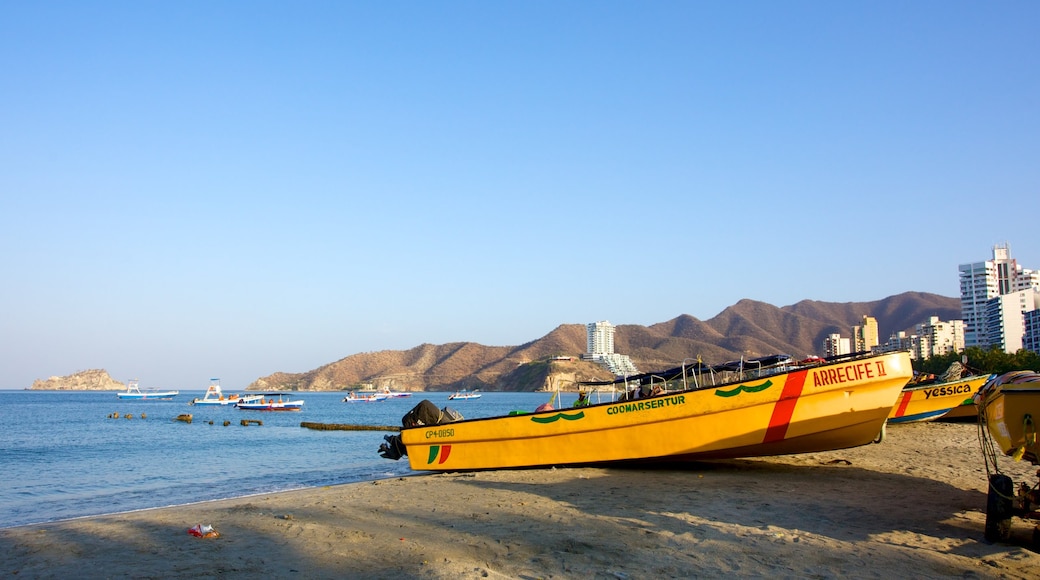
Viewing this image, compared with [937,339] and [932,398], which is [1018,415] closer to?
[932,398]

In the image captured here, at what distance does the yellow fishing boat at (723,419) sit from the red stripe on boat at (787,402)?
0.06ft

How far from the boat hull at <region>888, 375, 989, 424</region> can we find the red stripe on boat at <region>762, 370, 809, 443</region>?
10936 millimetres

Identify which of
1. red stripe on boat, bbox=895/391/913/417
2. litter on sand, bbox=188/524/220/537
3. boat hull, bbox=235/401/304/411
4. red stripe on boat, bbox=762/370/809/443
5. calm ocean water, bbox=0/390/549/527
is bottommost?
boat hull, bbox=235/401/304/411

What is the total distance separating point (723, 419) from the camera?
13.3 metres

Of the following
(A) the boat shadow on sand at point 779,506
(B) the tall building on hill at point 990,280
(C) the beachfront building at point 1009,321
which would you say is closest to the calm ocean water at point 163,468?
(A) the boat shadow on sand at point 779,506

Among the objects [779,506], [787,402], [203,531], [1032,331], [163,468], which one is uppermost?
[1032,331]

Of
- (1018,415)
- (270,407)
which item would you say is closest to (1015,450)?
(1018,415)

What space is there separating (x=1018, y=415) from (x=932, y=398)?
1582 centimetres

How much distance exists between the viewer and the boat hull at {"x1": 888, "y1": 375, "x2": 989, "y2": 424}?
71.0 ft

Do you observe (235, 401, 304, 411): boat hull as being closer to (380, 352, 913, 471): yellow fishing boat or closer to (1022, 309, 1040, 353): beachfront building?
(380, 352, 913, 471): yellow fishing boat

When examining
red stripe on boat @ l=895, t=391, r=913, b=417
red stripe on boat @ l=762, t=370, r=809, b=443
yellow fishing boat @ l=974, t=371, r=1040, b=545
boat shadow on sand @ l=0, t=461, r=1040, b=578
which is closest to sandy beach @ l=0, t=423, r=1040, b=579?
boat shadow on sand @ l=0, t=461, r=1040, b=578

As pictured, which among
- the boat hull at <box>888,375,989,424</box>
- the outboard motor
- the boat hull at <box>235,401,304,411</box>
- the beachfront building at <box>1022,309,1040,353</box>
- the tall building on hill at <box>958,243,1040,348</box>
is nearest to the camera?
the outboard motor

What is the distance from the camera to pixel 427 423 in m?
16.9

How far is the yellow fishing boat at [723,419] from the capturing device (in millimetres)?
12797
